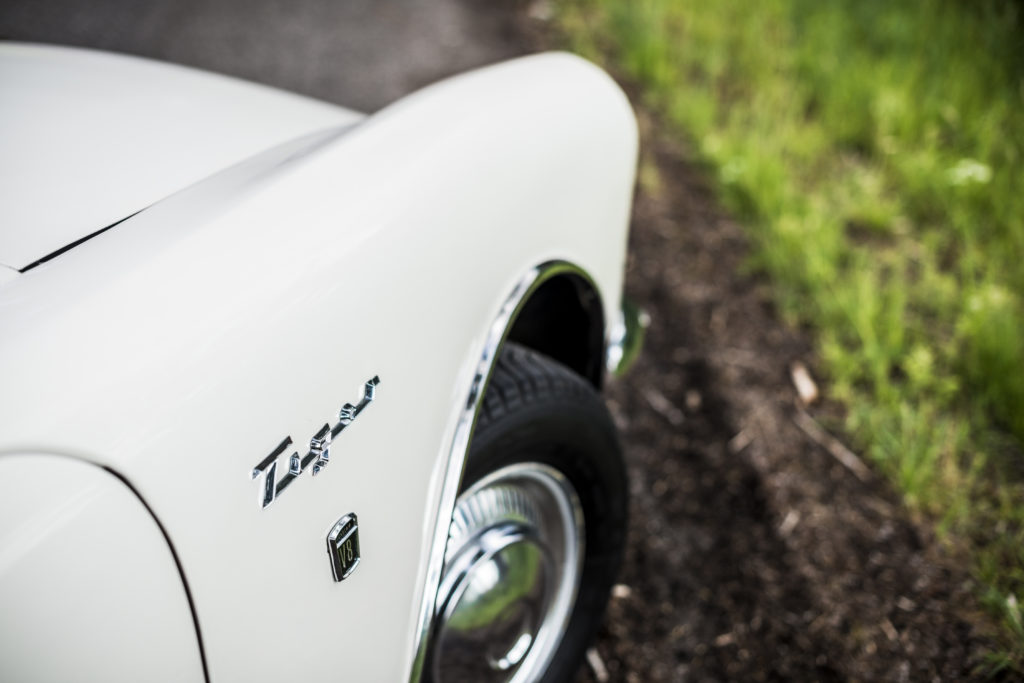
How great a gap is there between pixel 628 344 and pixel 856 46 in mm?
2919

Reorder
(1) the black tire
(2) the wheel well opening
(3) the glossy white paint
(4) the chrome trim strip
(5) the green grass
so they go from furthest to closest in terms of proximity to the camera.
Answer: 1. (5) the green grass
2. (4) the chrome trim strip
3. (2) the wheel well opening
4. (1) the black tire
5. (3) the glossy white paint

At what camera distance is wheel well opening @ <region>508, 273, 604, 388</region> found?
5.17 feet

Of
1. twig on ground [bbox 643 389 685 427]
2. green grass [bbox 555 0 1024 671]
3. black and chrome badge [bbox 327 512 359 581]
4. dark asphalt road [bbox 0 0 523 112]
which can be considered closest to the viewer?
black and chrome badge [bbox 327 512 359 581]

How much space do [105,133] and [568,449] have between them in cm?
92

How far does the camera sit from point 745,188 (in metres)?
3.18

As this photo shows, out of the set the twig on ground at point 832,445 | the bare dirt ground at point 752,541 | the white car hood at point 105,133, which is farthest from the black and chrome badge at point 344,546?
the twig on ground at point 832,445

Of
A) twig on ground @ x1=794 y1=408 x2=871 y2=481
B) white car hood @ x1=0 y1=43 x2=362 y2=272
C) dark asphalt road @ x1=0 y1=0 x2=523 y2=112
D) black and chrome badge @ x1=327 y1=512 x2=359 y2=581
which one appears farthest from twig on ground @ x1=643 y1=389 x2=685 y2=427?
dark asphalt road @ x1=0 y1=0 x2=523 y2=112

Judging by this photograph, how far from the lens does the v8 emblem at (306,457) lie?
77 cm

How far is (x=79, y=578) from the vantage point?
→ 0.64 meters

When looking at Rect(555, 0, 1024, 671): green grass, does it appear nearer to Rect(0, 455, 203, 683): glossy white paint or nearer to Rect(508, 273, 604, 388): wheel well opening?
Rect(508, 273, 604, 388): wheel well opening

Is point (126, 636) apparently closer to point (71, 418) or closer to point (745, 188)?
point (71, 418)

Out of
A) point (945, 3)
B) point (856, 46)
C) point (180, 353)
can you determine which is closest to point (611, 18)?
point (856, 46)

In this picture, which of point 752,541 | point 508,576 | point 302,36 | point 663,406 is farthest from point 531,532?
point 302,36

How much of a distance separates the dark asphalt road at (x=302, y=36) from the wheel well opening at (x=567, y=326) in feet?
7.88
